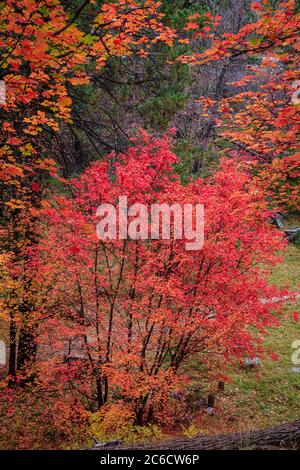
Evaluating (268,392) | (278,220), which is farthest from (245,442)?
(278,220)

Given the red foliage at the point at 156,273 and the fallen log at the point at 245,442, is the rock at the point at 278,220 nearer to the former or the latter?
the red foliage at the point at 156,273

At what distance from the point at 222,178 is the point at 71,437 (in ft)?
24.9

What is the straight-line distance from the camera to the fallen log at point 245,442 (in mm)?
4777

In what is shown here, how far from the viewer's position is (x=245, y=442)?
4.83 metres

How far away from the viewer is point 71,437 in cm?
957

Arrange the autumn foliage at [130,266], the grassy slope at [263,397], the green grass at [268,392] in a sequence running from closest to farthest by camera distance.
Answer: the autumn foliage at [130,266], the grassy slope at [263,397], the green grass at [268,392]

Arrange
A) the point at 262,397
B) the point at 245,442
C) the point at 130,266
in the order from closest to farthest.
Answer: the point at 245,442, the point at 130,266, the point at 262,397

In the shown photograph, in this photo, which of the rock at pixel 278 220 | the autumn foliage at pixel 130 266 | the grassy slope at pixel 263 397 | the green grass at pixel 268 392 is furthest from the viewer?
the rock at pixel 278 220

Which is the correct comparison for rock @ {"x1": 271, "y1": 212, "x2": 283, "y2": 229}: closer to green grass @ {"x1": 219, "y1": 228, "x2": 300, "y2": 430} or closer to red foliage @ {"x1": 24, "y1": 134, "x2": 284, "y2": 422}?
green grass @ {"x1": 219, "y1": 228, "x2": 300, "y2": 430}

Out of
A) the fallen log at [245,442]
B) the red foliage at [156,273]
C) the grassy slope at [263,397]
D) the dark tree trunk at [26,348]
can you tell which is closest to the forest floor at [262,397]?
the grassy slope at [263,397]

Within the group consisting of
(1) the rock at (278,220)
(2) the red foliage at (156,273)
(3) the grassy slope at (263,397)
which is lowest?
(3) the grassy slope at (263,397)

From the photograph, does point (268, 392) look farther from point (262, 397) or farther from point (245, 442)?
point (245, 442)

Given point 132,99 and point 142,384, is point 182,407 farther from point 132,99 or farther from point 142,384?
point 132,99
